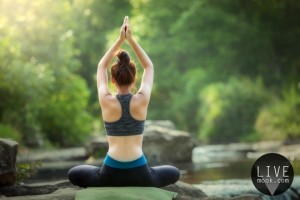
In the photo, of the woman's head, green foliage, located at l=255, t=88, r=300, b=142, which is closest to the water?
green foliage, located at l=255, t=88, r=300, b=142

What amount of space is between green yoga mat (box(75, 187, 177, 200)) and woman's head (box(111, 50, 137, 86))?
95 centimetres

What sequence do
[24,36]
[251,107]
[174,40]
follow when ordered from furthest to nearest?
[174,40]
[251,107]
[24,36]

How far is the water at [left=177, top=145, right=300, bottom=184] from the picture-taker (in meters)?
13.5

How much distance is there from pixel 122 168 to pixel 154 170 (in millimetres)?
493

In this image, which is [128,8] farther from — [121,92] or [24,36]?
[121,92]

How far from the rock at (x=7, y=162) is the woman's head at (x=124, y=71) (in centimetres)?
233

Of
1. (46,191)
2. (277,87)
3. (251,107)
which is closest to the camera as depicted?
(46,191)

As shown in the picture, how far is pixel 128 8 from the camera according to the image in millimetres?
47125

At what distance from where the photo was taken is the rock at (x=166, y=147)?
58.2 ft

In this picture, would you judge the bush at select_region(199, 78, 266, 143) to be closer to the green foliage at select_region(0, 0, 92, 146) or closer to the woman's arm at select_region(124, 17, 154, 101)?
the green foliage at select_region(0, 0, 92, 146)

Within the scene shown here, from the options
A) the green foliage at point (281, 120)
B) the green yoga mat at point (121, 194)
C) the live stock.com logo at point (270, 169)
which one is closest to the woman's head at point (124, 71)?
the green yoga mat at point (121, 194)

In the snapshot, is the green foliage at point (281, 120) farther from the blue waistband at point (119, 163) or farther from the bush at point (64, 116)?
the blue waistband at point (119, 163)

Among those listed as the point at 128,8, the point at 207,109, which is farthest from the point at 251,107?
the point at 128,8

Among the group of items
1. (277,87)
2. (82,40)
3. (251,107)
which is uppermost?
(82,40)
